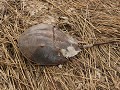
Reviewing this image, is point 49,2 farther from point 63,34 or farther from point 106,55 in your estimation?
point 106,55

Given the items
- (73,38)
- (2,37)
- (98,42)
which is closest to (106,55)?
(98,42)

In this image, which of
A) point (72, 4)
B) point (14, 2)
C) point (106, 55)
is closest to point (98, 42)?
point (106, 55)

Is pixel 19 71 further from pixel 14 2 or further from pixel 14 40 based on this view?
pixel 14 2

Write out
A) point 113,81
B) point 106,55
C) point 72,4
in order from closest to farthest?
point 113,81
point 106,55
point 72,4

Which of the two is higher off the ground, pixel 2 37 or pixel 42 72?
pixel 2 37

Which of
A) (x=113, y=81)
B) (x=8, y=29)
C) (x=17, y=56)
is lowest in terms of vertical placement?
(x=113, y=81)

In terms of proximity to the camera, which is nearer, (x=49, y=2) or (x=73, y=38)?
(x=73, y=38)

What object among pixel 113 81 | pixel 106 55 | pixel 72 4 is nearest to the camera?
pixel 113 81
